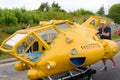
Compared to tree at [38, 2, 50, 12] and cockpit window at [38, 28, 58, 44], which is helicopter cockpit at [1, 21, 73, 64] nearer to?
cockpit window at [38, 28, 58, 44]

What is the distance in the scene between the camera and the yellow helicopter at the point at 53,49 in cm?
881

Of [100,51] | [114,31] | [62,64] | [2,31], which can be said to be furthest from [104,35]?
[114,31]

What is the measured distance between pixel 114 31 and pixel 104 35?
80.6 ft

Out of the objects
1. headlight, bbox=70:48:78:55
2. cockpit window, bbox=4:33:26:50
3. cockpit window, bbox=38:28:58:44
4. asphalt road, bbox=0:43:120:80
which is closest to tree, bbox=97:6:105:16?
asphalt road, bbox=0:43:120:80

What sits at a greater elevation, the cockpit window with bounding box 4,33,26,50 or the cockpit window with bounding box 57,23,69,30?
the cockpit window with bounding box 57,23,69,30

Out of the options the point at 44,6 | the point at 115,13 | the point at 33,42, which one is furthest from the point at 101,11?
the point at 33,42

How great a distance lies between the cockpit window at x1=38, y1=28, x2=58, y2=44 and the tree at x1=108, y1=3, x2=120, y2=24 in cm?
4155

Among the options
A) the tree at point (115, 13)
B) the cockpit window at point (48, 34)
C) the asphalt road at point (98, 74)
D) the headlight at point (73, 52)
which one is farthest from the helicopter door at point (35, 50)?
the tree at point (115, 13)

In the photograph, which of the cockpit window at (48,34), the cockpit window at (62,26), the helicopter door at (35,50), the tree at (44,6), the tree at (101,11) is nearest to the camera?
the cockpit window at (48,34)

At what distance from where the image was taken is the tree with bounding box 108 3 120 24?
5031cm

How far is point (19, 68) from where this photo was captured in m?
9.73

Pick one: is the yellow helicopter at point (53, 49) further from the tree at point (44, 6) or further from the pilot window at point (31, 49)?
the tree at point (44, 6)

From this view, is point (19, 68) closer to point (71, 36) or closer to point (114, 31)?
point (71, 36)

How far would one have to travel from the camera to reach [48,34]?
Answer: 364 inches
